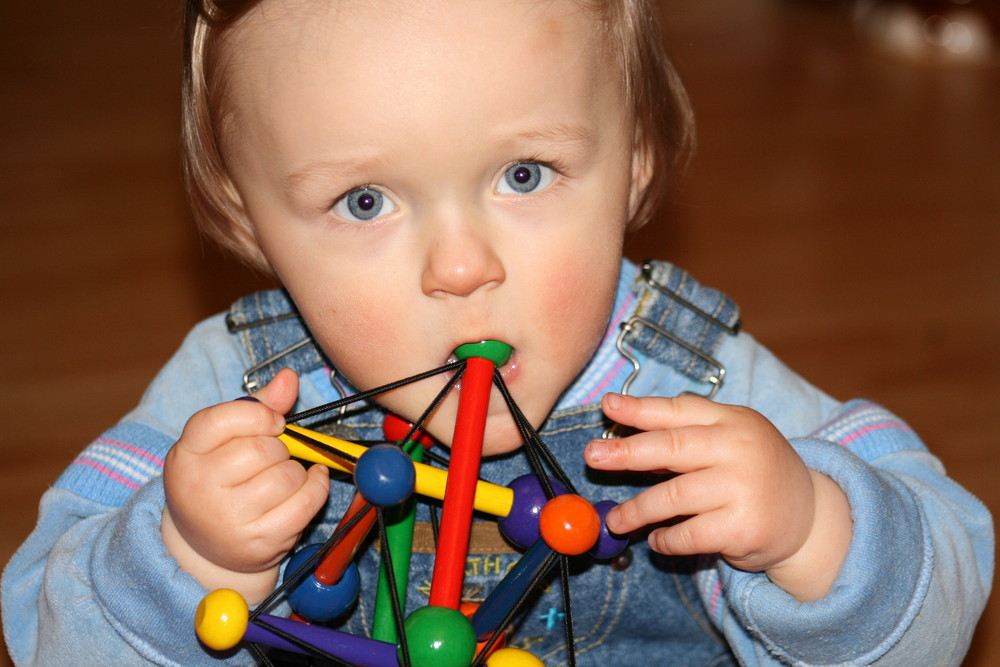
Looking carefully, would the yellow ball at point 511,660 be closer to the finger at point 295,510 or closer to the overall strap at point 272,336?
the finger at point 295,510

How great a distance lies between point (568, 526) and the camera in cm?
58

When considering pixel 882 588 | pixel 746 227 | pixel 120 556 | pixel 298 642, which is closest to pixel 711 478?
pixel 882 588

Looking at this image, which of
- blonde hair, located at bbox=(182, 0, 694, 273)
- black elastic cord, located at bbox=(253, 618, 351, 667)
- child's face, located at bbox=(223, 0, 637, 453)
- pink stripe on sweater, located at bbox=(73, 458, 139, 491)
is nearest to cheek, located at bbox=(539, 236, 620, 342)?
child's face, located at bbox=(223, 0, 637, 453)

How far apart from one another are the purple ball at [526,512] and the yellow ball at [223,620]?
0.50 ft

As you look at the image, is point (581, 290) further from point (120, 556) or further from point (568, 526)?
point (120, 556)

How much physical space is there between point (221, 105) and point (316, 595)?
0.94 ft

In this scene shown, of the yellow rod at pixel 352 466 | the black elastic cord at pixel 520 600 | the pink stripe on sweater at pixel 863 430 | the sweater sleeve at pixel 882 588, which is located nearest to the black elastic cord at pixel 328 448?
the yellow rod at pixel 352 466

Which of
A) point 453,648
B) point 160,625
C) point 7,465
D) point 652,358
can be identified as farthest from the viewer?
point 7,465

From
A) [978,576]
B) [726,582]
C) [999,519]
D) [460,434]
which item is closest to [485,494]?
[460,434]

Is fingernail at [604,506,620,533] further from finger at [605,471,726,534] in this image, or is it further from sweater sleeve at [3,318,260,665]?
sweater sleeve at [3,318,260,665]

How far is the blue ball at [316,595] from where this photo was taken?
658mm

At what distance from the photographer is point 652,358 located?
32.6 inches

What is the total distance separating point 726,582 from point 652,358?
17 cm

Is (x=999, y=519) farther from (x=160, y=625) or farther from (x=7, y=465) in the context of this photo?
(x=7, y=465)
